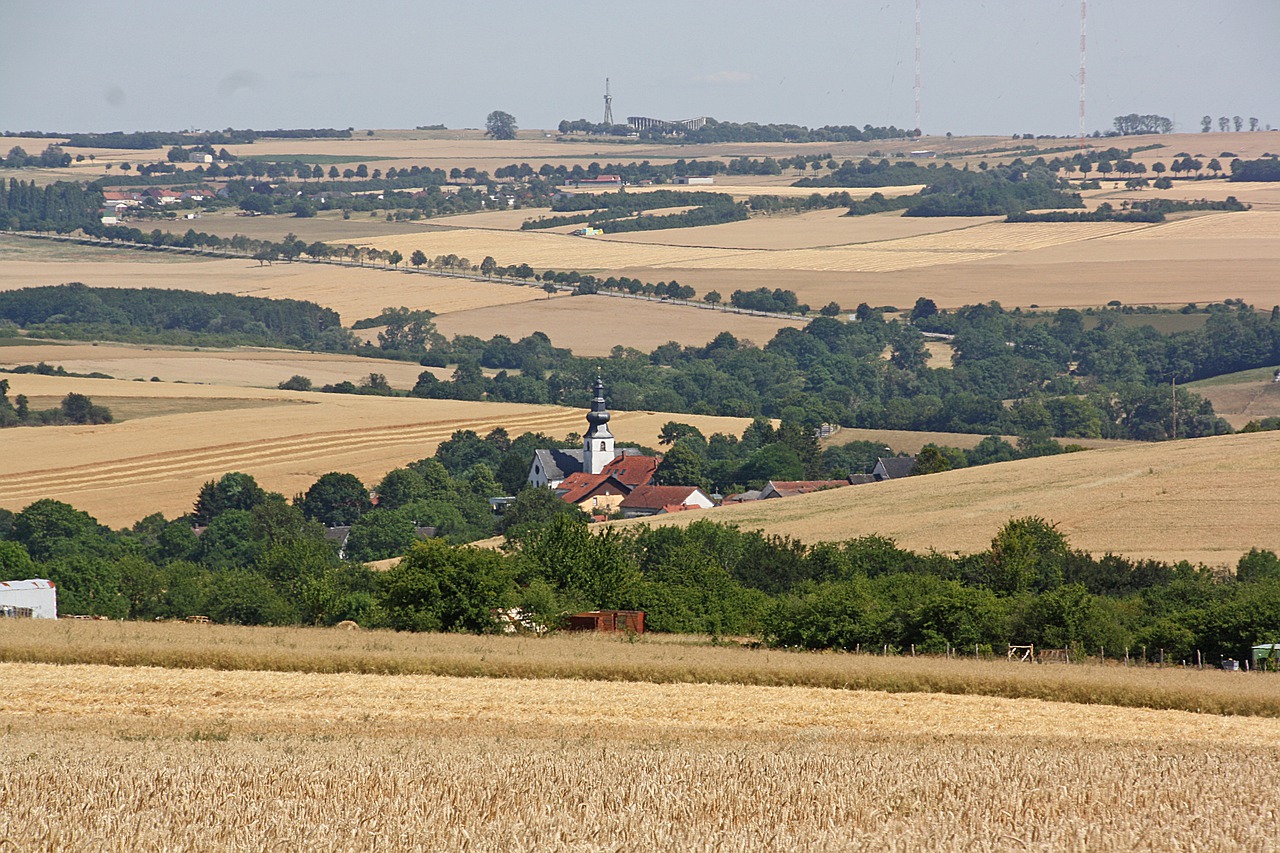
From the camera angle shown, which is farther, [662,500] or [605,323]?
[605,323]

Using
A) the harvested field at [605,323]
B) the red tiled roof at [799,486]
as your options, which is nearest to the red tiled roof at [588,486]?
the red tiled roof at [799,486]

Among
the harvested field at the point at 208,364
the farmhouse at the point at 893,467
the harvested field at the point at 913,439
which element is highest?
the harvested field at the point at 208,364

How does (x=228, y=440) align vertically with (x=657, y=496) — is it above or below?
above

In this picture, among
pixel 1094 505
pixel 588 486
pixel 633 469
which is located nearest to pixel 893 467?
pixel 633 469

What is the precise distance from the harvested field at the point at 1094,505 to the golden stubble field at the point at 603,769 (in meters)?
33.6

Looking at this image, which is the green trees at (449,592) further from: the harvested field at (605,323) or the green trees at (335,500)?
the harvested field at (605,323)

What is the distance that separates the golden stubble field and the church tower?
82848mm

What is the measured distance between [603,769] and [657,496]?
81.5 metres

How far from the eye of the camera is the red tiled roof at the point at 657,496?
10244cm

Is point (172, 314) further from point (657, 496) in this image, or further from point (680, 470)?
point (657, 496)

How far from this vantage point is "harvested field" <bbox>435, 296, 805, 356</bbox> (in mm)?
179375

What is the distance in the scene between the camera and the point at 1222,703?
31844mm

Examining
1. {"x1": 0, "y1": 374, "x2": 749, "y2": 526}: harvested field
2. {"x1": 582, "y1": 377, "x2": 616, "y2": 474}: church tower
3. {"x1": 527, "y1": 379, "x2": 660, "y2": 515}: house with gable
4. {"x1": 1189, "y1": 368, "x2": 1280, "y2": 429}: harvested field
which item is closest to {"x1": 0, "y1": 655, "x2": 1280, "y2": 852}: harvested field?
{"x1": 0, "y1": 374, "x2": 749, "y2": 526}: harvested field

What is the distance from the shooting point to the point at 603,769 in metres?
22.2
